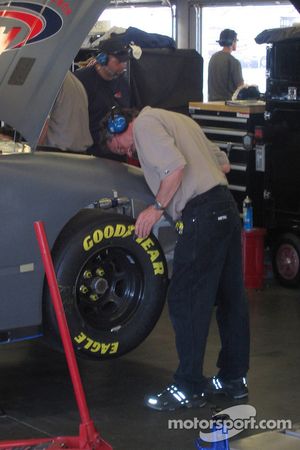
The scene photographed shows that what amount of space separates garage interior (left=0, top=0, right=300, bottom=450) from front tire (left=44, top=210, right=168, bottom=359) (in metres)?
0.31

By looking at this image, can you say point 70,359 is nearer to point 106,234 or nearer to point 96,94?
point 106,234

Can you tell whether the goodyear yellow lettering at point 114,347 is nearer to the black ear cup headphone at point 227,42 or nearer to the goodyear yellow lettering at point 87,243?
the goodyear yellow lettering at point 87,243

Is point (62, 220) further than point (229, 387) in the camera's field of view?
No

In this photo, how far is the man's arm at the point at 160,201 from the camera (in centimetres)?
454

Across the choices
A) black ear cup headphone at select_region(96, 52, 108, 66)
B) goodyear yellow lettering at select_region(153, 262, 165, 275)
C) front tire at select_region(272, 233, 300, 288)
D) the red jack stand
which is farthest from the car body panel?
front tire at select_region(272, 233, 300, 288)

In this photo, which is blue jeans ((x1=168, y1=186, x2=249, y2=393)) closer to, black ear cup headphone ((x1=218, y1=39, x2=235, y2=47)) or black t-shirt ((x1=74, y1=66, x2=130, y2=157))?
black t-shirt ((x1=74, y1=66, x2=130, y2=157))

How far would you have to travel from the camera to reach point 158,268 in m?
5.09

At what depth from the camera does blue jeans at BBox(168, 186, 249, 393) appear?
185 inches

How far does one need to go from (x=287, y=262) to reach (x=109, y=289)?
2.90 metres

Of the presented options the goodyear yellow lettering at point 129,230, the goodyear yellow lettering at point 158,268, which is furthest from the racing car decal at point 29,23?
the goodyear yellow lettering at point 158,268

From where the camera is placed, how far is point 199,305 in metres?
4.74

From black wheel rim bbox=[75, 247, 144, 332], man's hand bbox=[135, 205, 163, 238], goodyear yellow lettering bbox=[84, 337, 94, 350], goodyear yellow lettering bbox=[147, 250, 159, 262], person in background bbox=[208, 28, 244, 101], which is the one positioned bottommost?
goodyear yellow lettering bbox=[84, 337, 94, 350]

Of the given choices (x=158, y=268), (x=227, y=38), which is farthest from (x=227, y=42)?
(x=158, y=268)

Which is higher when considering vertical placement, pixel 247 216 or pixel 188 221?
pixel 188 221
